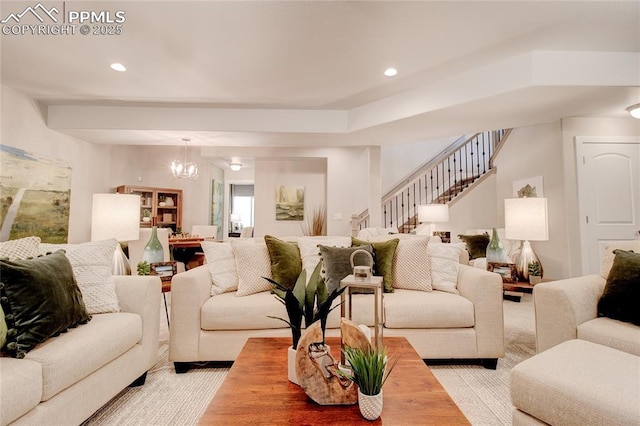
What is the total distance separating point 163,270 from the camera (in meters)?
2.55

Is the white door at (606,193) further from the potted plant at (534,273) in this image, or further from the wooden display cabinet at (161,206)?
the wooden display cabinet at (161,206)

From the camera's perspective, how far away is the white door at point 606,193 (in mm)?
3688

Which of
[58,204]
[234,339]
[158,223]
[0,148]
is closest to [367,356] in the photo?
[234,339]

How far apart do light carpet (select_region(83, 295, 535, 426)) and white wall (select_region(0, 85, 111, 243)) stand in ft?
11.2

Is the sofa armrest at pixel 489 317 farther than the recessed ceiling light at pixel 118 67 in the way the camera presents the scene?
No

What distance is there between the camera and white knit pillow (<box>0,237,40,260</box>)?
1538 mm

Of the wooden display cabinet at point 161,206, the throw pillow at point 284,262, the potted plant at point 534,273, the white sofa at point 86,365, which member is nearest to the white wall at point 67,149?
the wooden display cabinet at point 161,206

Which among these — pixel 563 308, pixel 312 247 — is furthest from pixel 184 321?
pixel 563 308

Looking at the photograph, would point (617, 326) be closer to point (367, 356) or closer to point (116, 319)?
point (367, 356)

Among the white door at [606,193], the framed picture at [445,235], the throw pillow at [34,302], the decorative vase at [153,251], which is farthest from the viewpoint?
the framed picture at [445,235]

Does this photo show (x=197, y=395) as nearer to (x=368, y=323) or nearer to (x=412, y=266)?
(x=368, y=323)

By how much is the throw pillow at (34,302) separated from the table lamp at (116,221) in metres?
1.04

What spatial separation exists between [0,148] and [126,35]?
2.19 m

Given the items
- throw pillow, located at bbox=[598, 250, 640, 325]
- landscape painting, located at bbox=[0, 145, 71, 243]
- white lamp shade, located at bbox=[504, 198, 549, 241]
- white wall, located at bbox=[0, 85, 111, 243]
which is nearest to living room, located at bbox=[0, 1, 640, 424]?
white wall, located at bbox=[0, 85, 111, 243]
